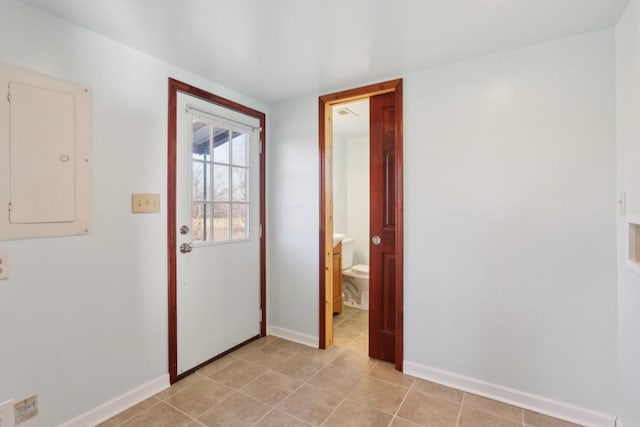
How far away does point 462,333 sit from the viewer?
2143 millimetres

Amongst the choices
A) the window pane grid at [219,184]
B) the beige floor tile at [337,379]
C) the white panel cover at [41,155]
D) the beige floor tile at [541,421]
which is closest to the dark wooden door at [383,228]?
the beige floor tile at [337,379]

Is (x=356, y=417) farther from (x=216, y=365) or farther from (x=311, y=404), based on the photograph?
(x=216, y=365)

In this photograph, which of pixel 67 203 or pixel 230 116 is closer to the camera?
pixel 67 203

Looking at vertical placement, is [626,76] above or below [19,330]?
above

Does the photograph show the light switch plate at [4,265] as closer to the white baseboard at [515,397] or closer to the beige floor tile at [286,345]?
the beige floor tile at [286,345]

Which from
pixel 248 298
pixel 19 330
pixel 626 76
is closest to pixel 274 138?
pixel 248 298

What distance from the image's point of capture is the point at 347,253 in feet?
13.4

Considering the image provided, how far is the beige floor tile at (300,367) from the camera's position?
2.33 m

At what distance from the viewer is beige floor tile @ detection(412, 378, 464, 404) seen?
80.4 inches

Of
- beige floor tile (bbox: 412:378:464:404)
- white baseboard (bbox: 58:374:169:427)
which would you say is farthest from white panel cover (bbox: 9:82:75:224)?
beige floor tile (bbox: 412:378:464:404)

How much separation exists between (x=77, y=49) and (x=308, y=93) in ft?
5.38

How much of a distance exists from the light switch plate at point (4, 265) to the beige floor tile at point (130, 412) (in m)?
0.99

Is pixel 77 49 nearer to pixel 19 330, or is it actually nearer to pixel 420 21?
pixel 19 330

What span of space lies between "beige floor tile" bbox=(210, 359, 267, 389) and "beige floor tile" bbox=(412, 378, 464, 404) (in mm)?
1157
